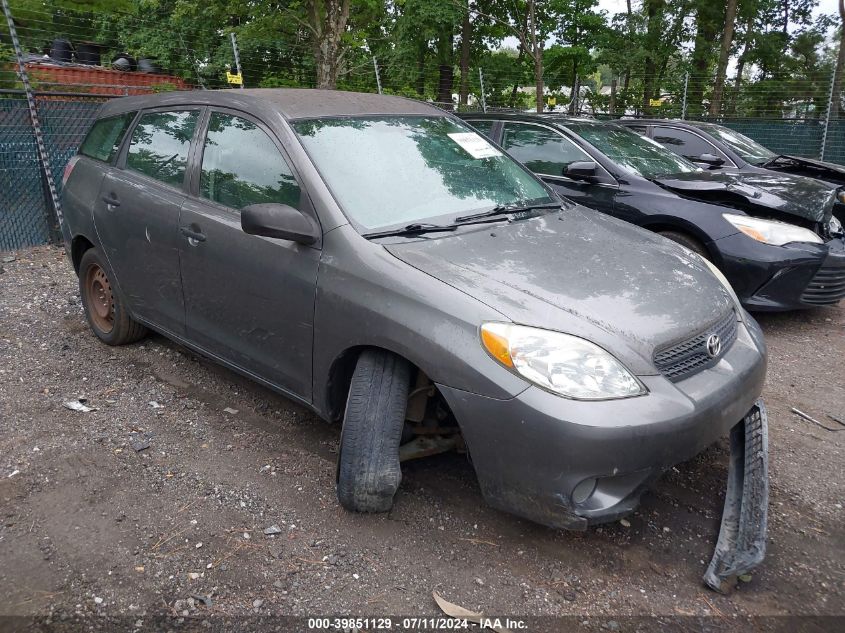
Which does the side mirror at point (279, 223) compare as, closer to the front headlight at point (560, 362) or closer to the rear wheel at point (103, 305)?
the front headlight at point (560, 362)

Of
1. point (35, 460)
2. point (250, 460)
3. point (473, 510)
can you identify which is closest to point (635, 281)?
point (473, 510)

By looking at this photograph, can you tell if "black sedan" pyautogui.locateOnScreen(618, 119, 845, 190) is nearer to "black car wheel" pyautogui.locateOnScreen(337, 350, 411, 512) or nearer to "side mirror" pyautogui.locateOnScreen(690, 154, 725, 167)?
"side mirror" pyautogui.locateOnScreen(690, 154, 725, 167)

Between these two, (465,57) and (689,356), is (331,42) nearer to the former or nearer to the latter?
(689,356)

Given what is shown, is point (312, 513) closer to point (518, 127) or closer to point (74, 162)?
point (74, 162)

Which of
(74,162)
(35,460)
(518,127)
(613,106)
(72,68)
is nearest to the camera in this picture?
(35,460)

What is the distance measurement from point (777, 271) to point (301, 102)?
3.81 m

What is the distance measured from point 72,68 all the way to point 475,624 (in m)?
14.3

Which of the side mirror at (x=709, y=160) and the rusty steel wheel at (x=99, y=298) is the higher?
the side mirror at (x=709, y=160)

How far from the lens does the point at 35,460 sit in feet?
11.0

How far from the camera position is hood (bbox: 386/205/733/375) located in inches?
100

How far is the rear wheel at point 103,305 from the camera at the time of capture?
4488 millimetres

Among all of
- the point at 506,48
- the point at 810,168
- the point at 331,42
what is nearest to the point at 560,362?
the point at 331,42

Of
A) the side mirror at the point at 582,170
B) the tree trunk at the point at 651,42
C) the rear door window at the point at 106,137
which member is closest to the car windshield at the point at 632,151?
the side mirror at the point at 582,170

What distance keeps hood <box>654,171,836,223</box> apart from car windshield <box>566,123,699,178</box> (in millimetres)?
228
